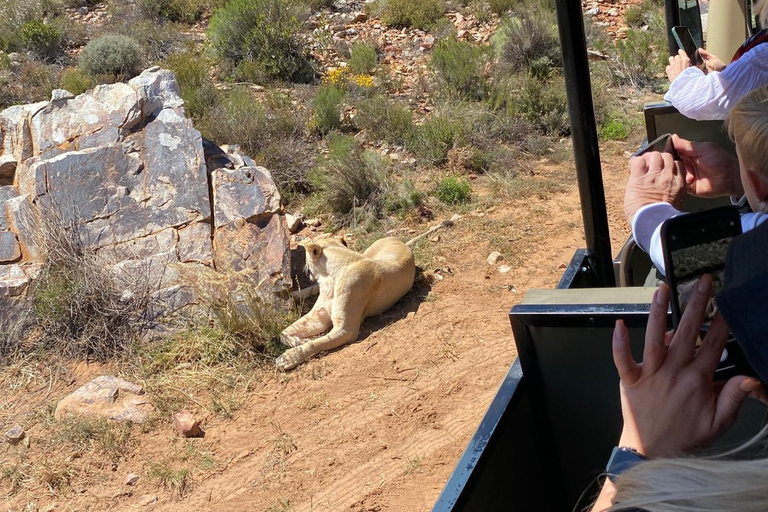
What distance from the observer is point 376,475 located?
3.79 metres

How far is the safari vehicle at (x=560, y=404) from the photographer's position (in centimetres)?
164

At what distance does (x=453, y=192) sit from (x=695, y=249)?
601 cm

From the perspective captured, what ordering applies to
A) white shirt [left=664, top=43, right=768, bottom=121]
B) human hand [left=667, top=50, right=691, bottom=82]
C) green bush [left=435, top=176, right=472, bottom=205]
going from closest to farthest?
white shirt [left=664, top=43, right=768, bottom=121] → human hand [left=667, top=50, right=691, bottom=82] → green bush [left=435, top=176, right=472, bottom=205]

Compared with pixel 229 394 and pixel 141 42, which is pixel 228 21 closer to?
pixel 141 42

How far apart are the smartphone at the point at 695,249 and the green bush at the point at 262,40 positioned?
10713 millimetres

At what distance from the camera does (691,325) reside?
112 centimetres

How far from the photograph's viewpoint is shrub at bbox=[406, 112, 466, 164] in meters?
8.15

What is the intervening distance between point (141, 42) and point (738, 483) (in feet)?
45.7

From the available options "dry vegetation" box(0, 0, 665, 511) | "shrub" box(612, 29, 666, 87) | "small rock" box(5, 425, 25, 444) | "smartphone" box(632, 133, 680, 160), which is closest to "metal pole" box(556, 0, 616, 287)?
"smartphone" box(632, 133, 680, 160)

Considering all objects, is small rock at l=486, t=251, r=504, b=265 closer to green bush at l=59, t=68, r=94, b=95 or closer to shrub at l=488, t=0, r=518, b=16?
green bush at l=59, t=68, r=94, b=95

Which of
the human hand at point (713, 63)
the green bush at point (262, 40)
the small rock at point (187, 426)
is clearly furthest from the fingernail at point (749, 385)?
the green bush at point (262, 40)

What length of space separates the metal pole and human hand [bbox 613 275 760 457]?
1196mm

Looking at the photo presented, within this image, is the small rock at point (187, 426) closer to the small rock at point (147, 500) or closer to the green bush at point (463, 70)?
the small rock at point (147, 500)

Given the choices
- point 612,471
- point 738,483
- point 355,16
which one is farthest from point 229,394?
point 355,16
